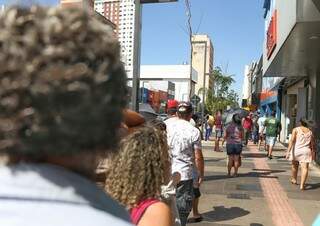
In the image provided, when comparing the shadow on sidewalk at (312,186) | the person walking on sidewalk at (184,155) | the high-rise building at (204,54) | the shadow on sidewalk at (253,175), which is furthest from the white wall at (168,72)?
the person walking on sidewalk at (184,155)

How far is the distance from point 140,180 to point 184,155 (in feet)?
13.1

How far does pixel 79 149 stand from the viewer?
1085 mm

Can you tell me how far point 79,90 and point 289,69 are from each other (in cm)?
2017

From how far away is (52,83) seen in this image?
3.32 feet

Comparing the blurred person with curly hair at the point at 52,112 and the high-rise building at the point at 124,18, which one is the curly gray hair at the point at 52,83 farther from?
the high-rise building at the point at 124,18

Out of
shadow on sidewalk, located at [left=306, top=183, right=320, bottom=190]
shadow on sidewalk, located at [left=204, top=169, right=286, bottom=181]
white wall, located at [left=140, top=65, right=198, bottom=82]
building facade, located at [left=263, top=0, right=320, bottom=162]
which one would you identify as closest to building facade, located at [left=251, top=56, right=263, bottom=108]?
white wall, located at [left=140, top=65, right=198, bottom=82]

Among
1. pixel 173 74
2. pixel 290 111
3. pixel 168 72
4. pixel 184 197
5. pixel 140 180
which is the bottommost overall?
pixel 184 197

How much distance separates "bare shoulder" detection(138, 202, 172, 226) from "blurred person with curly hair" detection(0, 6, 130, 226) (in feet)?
3.48

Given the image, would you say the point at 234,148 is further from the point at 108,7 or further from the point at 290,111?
the point at 290,111

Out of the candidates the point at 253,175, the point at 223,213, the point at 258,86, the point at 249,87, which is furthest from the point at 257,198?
the point at 249,87

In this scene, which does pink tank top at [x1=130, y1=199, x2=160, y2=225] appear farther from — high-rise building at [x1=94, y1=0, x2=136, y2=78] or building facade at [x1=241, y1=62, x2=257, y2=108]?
building facade at [x1=241, y1=62, x2=257, y2=108]

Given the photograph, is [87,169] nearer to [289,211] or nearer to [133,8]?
[133,8]

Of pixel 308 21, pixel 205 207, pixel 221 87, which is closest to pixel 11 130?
pixel 205 207

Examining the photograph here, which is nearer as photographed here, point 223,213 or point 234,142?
point 223,213
